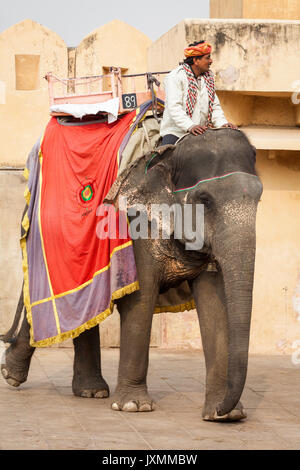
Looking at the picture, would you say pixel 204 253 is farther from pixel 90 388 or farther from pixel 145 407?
A: pixel 90 388

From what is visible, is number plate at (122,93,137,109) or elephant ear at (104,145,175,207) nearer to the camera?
elephant ear at (104,145,175,207)

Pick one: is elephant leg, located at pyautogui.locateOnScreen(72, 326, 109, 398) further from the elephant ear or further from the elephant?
the elephant ear

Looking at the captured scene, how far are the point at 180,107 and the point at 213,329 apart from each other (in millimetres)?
A: 1415

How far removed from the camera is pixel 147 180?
6324 millimetres

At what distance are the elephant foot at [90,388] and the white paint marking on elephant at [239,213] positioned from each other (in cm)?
187

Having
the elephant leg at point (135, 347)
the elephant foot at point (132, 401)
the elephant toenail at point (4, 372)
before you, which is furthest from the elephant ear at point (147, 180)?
the elephant toenail at point (4, 372)

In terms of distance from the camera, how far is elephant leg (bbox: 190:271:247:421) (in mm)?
6215

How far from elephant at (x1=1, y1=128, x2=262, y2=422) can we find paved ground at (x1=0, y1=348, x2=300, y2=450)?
0.62 feet

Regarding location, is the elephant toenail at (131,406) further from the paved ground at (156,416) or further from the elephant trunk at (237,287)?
the elephant trunk at (237,287)

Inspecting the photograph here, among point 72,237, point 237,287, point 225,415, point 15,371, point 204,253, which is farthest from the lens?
point 15,371

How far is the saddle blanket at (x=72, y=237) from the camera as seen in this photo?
6.41m

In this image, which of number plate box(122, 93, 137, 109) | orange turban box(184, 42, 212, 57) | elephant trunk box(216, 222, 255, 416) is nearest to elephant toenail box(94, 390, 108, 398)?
elephant trunk box(216, 222, 255, 416)

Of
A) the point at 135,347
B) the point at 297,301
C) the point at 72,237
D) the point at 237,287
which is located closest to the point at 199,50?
the point at 72,237

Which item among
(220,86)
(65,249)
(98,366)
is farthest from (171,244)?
→ (220,86)
